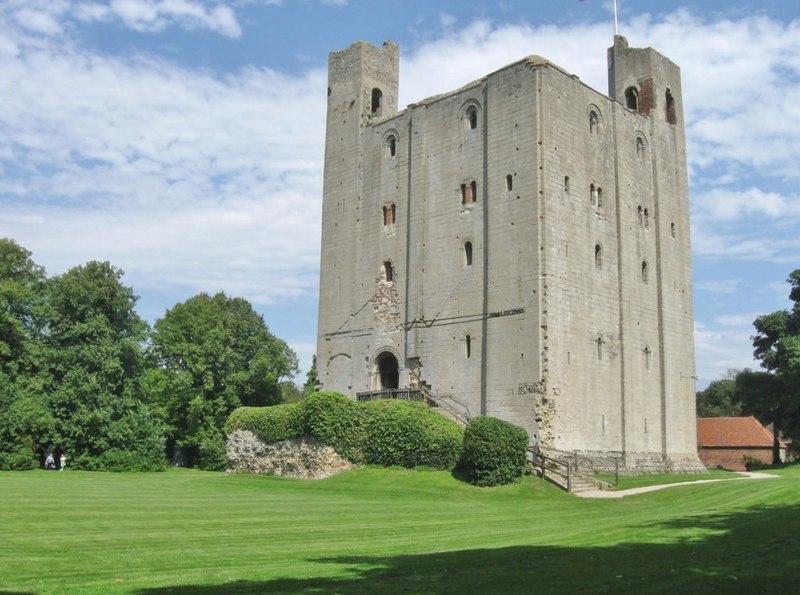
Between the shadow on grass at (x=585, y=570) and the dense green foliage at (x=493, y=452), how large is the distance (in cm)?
1402

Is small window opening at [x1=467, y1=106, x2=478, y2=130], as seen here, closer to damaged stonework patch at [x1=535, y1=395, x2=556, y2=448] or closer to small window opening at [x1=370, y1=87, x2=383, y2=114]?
small window opening at [x1=370, y1=87, x2=383, y2=114]

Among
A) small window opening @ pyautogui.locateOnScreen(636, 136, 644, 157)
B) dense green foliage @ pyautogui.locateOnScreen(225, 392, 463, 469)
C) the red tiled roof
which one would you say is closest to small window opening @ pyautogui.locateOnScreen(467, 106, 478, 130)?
small window opening @ pyautogui.locateOnScreen(636, 136, 644, 157)

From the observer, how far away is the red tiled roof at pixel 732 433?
175ft

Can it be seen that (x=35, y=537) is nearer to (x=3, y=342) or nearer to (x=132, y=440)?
(x=132, y=440)

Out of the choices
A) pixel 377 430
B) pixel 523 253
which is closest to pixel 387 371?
pixel 377 430

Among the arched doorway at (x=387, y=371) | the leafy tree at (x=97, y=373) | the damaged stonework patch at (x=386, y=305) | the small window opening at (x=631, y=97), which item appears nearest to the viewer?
the damaged stonework patch at (x=386, y=305)

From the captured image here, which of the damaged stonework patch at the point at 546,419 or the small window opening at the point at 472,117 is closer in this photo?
the damaged stonework patch at the point at 546,419

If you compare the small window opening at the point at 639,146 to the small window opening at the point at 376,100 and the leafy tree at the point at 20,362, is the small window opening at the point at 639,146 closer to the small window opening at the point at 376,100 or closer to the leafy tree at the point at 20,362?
the small window opening at the point at 376,100

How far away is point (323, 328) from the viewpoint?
136 feet

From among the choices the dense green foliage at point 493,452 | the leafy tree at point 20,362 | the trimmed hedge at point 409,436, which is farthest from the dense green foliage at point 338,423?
the leafy tree at point 20,362

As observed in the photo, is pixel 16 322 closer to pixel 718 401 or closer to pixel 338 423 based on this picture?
pixel 338 423

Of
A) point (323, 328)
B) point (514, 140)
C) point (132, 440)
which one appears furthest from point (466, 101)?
point (132, 440)

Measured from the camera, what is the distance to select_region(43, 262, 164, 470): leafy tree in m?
42.0

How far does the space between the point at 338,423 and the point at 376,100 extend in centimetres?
1870
